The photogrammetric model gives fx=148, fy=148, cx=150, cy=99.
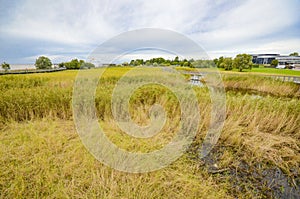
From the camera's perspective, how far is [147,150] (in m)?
2.66

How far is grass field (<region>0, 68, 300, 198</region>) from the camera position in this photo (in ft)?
6.18

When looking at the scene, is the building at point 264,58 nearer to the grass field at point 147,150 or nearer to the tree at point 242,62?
the tree at point 242,62

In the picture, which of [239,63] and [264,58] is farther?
[264,58]

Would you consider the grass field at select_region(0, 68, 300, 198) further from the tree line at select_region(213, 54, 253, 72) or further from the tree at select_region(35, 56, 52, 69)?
the tree line at select_region(213, 54, 253, 72)

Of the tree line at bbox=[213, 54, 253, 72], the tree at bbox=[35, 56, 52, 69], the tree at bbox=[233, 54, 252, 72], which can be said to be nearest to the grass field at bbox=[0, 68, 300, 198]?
the tree at bbox=[35, 56, 52, 69]

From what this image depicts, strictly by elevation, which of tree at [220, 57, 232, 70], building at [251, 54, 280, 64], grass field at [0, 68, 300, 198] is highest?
building at [251, 54, 280, 64]

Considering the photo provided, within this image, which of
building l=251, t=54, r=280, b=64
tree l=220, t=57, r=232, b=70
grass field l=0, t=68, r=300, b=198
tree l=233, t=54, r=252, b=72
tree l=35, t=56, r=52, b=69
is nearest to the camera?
grass field l=0, t=68, r=300, b=198

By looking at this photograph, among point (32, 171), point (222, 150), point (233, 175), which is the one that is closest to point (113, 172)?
point (32, 171)

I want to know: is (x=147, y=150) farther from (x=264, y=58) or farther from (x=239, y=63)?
(x=264, y=58)

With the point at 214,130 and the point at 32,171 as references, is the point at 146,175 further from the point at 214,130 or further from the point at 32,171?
the point at 214,130

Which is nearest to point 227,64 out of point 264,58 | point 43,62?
point 43,62

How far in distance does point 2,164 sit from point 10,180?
0.43 metres

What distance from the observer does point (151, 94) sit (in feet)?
16.6

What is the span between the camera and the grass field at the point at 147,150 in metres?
1.88
